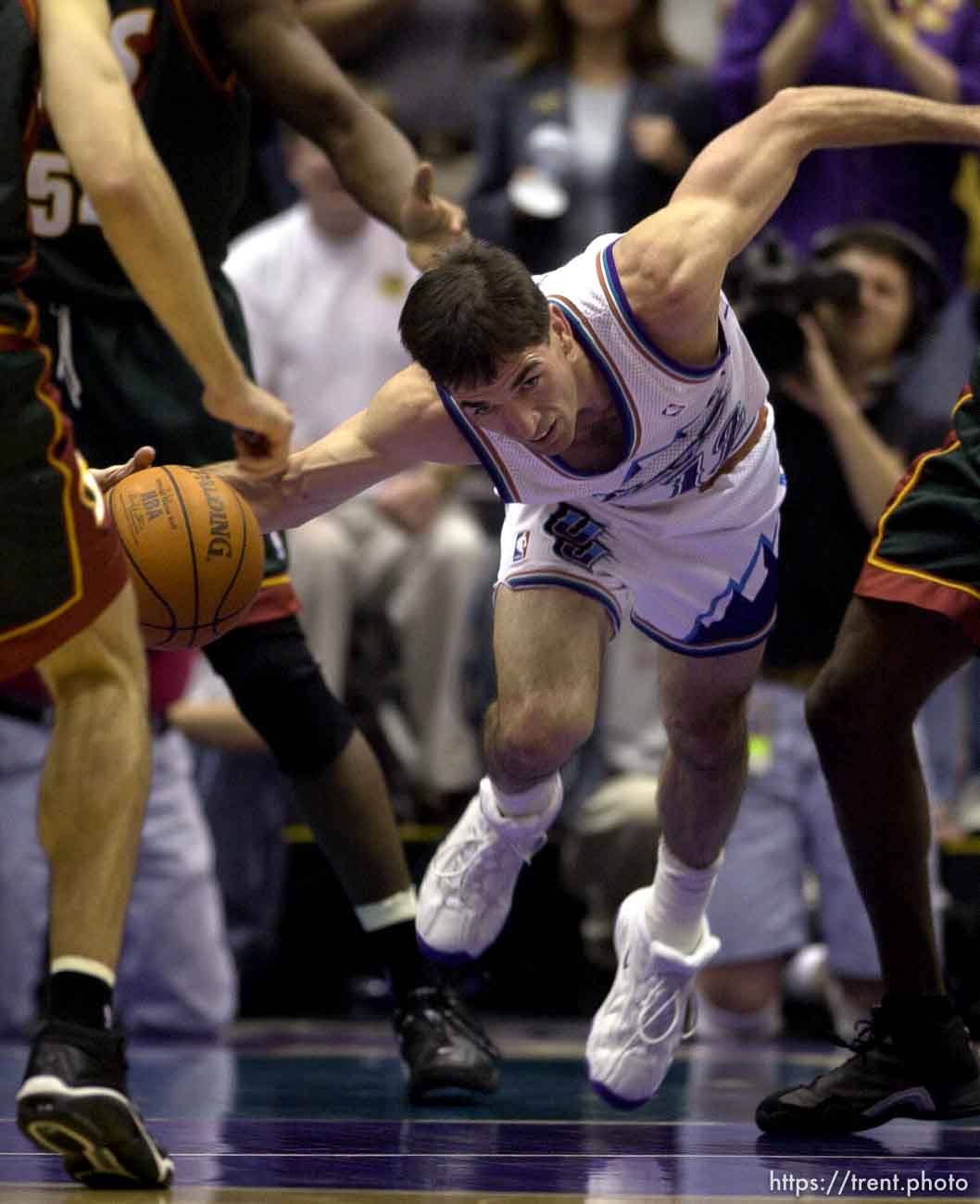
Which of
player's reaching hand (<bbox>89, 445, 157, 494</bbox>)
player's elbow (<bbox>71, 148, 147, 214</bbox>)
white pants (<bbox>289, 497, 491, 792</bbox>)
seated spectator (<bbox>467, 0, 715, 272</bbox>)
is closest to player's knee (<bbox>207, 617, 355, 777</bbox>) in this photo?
player's reaching hand (<bbox>89, 445, 157, 494</bbox>)

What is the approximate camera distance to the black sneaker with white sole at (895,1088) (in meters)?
3.79

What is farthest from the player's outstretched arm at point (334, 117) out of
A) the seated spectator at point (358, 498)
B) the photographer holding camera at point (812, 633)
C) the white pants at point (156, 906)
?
the seated spectator at point (358, 498)

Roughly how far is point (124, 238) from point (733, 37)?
14.4 feet

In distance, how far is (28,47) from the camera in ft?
10.3

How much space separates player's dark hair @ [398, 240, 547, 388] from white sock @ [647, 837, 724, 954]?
1.19 meters

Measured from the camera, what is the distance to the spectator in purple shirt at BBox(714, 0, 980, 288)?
690 cm

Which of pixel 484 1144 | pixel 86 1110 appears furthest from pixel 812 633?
pixel 86 1110

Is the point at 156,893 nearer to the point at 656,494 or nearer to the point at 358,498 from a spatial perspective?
the point at 358,498

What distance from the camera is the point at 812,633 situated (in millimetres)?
6137

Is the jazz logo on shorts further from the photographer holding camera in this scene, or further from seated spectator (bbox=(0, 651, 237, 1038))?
seated spectator (bbox=(0, 651, 237, 1038))

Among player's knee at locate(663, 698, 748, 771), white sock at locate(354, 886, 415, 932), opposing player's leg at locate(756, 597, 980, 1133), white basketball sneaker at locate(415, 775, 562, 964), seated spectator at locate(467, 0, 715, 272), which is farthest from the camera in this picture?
seated spectator at locate(467, 0, 715, 272)

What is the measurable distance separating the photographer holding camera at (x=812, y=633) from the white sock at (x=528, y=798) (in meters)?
1.98

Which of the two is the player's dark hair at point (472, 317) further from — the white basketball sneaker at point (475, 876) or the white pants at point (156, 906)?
the white pants at point (156, 906)

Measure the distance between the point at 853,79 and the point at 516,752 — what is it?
378 cm
